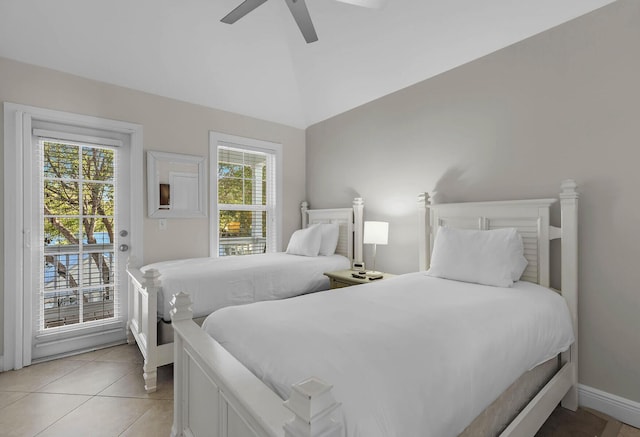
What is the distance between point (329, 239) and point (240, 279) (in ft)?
4.03

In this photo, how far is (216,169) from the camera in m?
3.64

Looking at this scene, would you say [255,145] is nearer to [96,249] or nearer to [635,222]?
[96,249]

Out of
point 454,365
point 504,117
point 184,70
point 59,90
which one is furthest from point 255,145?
point 454,365

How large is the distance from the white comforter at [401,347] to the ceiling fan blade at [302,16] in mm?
1889

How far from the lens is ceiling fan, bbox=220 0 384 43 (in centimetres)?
213

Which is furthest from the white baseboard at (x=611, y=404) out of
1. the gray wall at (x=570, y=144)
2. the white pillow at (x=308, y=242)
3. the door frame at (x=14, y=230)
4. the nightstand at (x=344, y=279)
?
the door frame at (x=14, y=230)

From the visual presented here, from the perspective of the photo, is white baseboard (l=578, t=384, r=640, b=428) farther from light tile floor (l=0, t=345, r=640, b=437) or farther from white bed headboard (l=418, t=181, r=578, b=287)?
white bed headboard (l=418, t=181, r=578, b=287)

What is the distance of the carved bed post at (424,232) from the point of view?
277cm

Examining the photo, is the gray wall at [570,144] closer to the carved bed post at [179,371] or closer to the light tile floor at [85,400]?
the carved bed post at [179,371]

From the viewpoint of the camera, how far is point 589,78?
2.04 metres

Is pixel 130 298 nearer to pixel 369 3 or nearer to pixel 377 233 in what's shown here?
pixel 377 233

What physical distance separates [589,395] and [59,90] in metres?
4.65

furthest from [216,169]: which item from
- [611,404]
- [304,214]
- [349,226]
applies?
[611,404]

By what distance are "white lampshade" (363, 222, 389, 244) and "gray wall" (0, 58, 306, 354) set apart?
1492 mm
